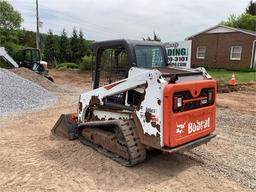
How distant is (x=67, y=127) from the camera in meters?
6.86

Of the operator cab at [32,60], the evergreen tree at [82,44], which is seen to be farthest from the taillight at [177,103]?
the evergreen tree at [82,44]

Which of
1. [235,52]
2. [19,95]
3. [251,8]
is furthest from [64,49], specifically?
[251,8]

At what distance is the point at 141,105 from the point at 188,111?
0.70 meters

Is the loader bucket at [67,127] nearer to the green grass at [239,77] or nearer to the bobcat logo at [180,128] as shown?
the bobcat logo at [180,128]

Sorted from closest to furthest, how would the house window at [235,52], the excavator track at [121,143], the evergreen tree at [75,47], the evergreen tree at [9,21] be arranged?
the excavator track at [121,143], the house window at [235,52], the evergreen tree at [75,47], the evergreen tree at [9,21]

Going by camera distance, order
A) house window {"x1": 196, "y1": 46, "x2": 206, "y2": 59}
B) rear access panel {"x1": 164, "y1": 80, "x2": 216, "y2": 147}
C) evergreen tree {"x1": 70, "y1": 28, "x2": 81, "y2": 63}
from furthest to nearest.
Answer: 1. evergreen tree {"x1": 70, "y1": 28, "x2": 81, "y2": 63}
2. house window {"x1": 196, "y1": 46, "x2": 206, "y2": 59}
3. rear access panel {"x1": 164, "y1": 80, "x2": 216, "y2": 147}

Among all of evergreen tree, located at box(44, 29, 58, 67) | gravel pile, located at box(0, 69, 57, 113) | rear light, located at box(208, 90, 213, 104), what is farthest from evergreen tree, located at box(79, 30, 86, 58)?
rear light, located at box(208, 90, 213, 104)

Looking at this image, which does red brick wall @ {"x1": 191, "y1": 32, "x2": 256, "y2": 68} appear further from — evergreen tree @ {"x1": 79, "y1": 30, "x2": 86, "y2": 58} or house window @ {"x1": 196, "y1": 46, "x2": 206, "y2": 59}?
evergreen tree @ {"x1": 79, "y1": 30, "x2": 86, "y2": 58}

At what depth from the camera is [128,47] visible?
5387 mm

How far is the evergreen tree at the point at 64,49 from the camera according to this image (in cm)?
3703

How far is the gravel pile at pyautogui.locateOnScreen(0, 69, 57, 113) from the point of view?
10851mm

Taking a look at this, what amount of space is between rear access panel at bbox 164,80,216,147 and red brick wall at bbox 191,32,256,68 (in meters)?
22.5

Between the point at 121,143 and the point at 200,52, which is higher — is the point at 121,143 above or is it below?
below

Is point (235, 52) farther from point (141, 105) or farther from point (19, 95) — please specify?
point (141, 105)
